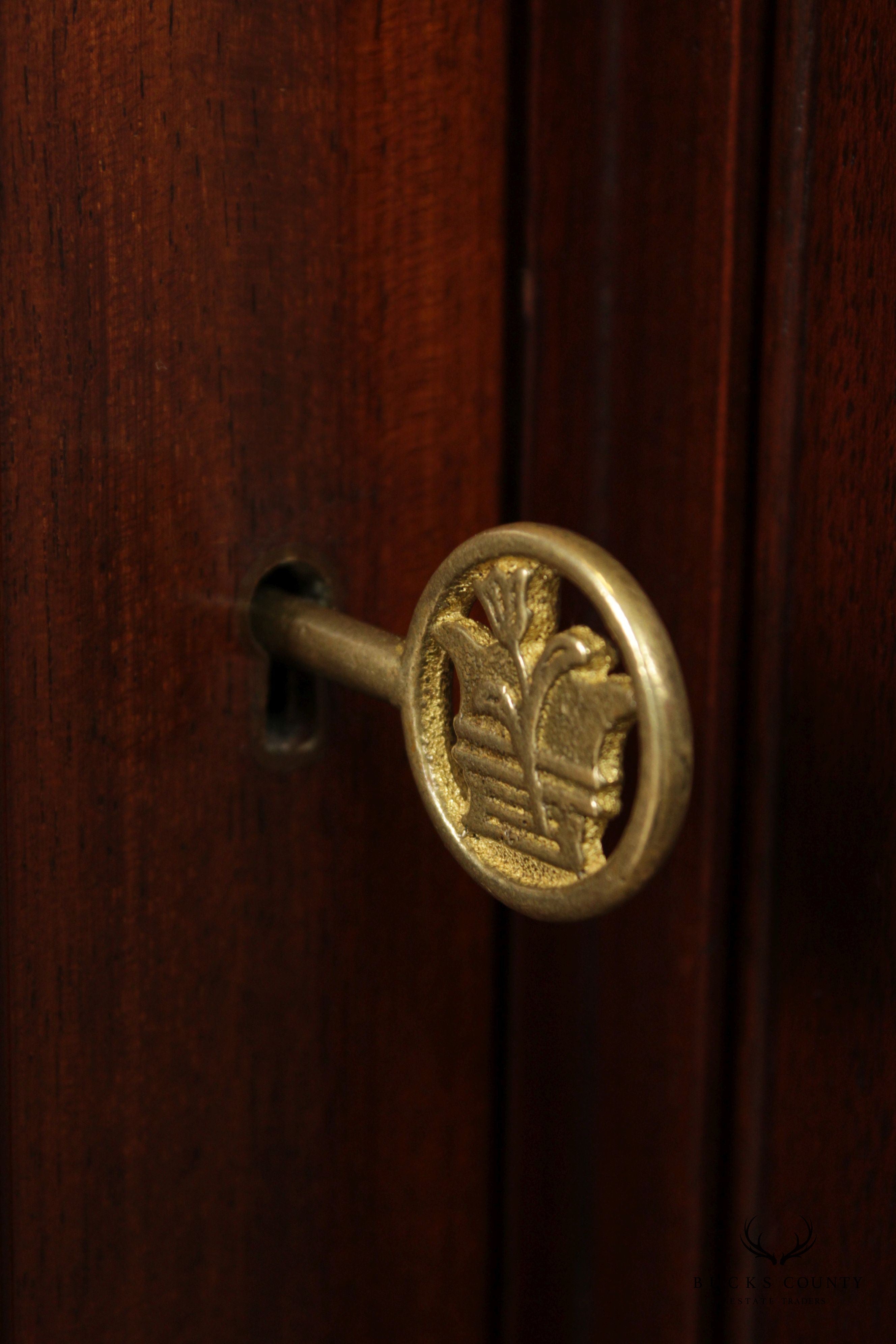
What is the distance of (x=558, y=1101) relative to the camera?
47cm

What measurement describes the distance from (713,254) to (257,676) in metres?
0.18

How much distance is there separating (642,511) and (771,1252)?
0.24 meters

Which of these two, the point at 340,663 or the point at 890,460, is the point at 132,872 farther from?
the point at 890,460

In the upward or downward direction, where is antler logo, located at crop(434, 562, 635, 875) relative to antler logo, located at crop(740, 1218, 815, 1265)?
upward

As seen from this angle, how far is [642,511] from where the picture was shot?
421 mm

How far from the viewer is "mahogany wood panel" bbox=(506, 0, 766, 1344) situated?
38 cm

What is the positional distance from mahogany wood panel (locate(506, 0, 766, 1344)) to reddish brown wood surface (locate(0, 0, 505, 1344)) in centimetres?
2

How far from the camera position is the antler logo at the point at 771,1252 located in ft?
1.27

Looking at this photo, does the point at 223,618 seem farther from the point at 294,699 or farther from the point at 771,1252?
the point at 771,1252

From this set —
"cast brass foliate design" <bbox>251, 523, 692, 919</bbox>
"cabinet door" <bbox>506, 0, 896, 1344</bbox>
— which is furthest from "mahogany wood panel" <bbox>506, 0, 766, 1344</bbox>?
"cast brass foliate design" <bbox>251, 523, 692, 919</bbox>

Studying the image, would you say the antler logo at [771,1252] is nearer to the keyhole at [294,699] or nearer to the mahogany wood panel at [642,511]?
the mahogany wood panel at [642,511]

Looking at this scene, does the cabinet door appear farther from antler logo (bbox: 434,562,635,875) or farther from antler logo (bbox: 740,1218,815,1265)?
antler logo (bbox: 434,562,635,875)

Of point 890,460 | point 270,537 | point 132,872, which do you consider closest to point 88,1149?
point 132,872

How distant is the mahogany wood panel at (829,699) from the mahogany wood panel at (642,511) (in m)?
0.02
